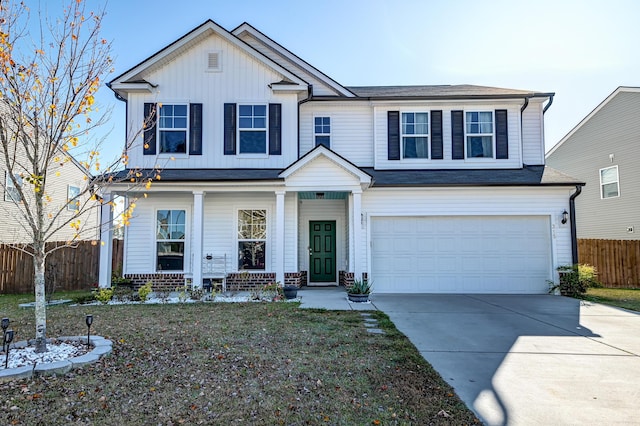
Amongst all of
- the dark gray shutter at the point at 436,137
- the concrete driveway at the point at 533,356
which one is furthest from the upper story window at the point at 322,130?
the concrete driveway at the point at 533,356

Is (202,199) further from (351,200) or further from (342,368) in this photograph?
(342,368)

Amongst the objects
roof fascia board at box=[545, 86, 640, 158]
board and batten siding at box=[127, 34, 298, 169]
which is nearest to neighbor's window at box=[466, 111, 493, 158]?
board and batten siding at box=[127, 34, 298, 169]

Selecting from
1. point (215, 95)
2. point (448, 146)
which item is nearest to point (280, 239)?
point (215, 95)

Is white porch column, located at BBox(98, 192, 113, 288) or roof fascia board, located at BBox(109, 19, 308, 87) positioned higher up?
roof fascia board, located at BBox(109, 19, 308, 87)

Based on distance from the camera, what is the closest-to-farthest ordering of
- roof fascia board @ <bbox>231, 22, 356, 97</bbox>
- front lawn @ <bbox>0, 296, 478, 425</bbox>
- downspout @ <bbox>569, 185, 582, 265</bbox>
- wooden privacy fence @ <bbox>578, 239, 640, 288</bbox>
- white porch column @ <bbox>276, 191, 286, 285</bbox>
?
front lawn @ <bbox>0, 296, 478, 425</bbox> < white porch column @ <bbox>276, 191, 286, 285</bbox> < downspout @ <bbox>569, 185, 582, 265</bbox> < roof fascia board @ <bbox>231, 22, 356, 97</bbox> < wooden privacy fence @ <bbox>578, 239, 640, 288</bbox>

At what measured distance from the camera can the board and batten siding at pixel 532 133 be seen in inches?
495

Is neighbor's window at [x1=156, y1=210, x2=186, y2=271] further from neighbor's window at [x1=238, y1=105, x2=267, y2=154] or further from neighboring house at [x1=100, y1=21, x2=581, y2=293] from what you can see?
neighbor's window at [x1=238, y1=105, x2=267, y2=154]

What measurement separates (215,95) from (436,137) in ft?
23.2

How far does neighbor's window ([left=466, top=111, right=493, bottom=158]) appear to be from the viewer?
12289 millimetres

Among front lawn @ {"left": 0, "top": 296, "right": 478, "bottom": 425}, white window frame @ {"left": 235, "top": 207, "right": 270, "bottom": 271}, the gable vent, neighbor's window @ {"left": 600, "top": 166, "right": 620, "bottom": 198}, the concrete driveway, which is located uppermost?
the gable vent

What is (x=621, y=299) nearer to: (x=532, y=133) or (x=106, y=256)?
(x=532, y=133)

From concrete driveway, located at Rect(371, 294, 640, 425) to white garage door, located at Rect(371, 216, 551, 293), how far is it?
1.81m

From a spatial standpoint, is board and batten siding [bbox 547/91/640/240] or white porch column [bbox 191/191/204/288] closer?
white porch column [bbox 191/191/204/288]

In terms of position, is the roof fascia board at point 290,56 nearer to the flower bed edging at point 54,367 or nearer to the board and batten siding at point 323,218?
the board and batten siding at point 323,218
